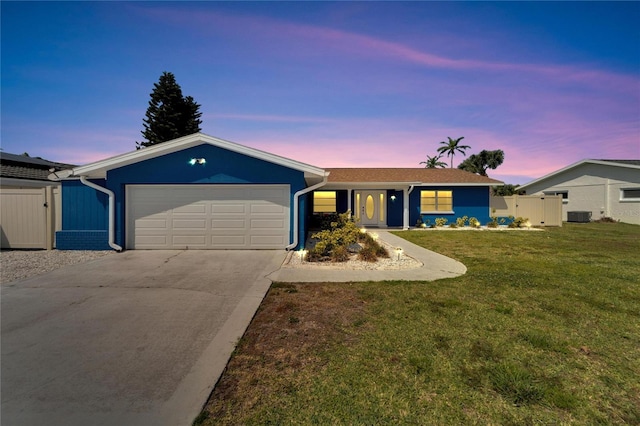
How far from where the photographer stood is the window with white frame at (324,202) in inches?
672

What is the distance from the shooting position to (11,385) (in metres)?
2.58

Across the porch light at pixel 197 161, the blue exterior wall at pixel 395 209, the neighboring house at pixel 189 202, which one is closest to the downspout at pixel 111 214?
the neighboring house at pixel 189 202

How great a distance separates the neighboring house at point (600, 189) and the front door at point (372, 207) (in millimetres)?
16799

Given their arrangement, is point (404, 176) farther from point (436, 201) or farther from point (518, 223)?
point (518, 223)

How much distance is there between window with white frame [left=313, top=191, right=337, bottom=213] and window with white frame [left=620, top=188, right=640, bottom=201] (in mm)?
22793

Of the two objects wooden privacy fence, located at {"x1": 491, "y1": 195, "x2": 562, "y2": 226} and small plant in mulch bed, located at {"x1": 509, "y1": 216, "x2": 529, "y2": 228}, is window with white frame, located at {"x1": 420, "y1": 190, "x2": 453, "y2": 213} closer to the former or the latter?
wooden privacy fence, located at {"x1": 491, "y1": 195, "x2": 562, "y2": 226}

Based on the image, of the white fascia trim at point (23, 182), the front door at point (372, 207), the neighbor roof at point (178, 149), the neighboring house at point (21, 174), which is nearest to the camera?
the neighbor roof at point (178, 149)

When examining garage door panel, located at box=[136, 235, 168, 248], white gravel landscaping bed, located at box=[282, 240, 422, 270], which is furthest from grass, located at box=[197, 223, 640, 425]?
garage door panel, located at box=[136, 235, 168, 248]

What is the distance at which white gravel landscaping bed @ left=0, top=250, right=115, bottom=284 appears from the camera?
6531 millimetres

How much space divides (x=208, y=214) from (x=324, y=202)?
28.9 ft

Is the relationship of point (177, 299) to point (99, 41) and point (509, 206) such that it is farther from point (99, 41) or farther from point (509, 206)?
point (509, 206)

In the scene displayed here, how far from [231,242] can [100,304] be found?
4.96m

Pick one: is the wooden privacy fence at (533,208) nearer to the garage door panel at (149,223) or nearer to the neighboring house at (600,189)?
the neighboring house at (600,189)

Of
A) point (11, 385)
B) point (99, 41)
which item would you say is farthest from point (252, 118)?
point (11, 385)
